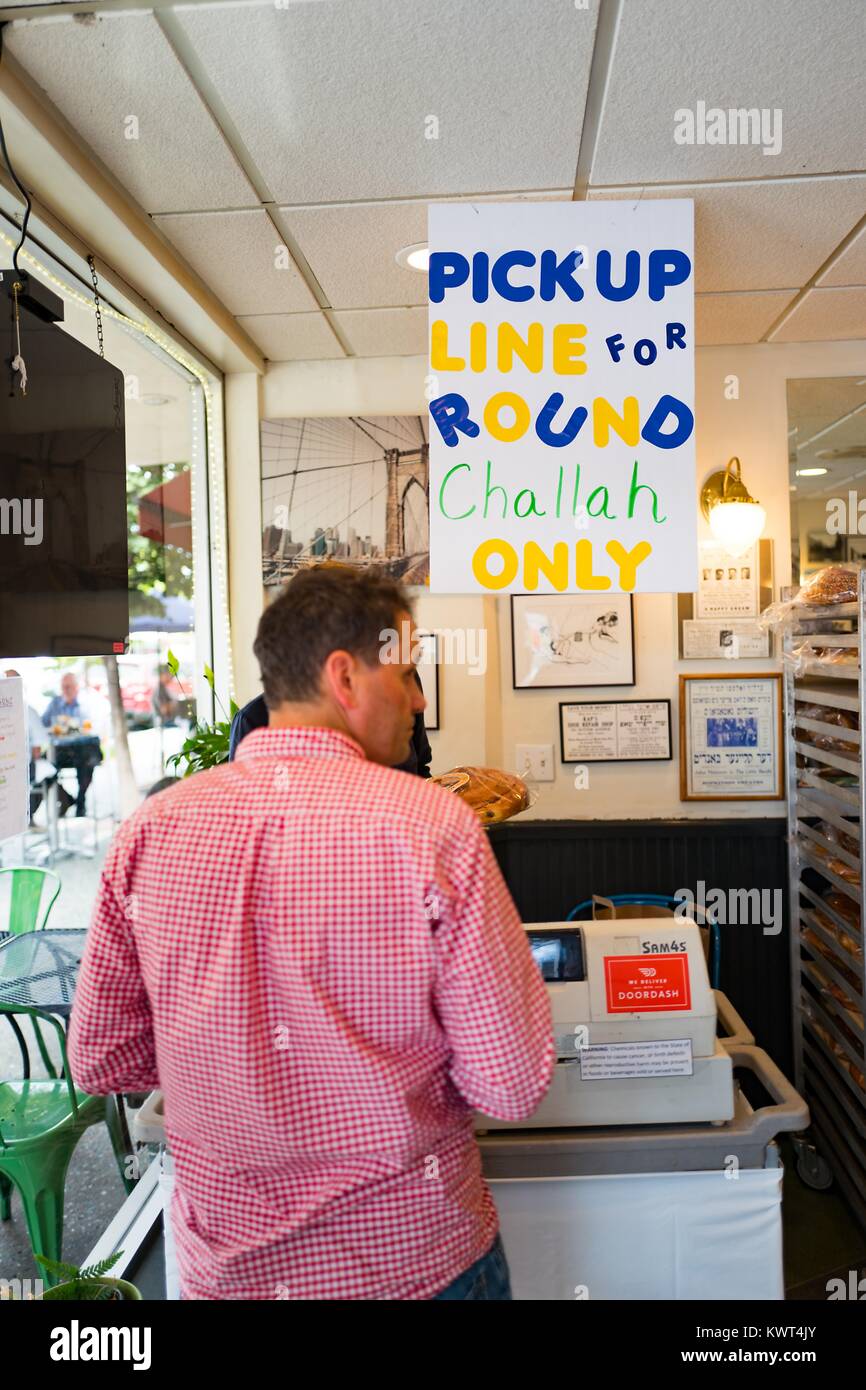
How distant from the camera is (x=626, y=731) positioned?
11.6ft

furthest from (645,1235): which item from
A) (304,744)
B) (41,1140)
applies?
(41,1140)

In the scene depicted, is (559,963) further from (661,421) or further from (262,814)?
(661,421)

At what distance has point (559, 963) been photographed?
5.78 ft

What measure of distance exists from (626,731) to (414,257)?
71.9 inches

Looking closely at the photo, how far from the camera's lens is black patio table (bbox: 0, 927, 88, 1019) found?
2559 millimetres

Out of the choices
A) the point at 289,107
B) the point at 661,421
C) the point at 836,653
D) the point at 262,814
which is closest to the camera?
the point at 262,814

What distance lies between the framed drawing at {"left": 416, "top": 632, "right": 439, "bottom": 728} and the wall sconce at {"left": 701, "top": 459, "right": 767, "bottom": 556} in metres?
1.12

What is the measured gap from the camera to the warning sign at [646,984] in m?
1.72

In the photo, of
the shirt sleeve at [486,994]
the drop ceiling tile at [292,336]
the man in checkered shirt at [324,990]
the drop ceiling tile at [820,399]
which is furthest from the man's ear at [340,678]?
the drop ceiling tile at [820,399]

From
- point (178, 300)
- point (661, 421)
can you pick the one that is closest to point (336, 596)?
point (661, 421)

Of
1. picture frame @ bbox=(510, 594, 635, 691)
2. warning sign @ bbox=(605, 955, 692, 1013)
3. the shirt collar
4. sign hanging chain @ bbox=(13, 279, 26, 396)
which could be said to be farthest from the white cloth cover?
picture frame @ bbox=(510, 594, 635, 691)

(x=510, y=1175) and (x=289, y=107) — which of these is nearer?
(x=510, y=1175)

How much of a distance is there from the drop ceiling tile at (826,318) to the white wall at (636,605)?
0.07 metres

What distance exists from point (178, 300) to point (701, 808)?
2512 mm
